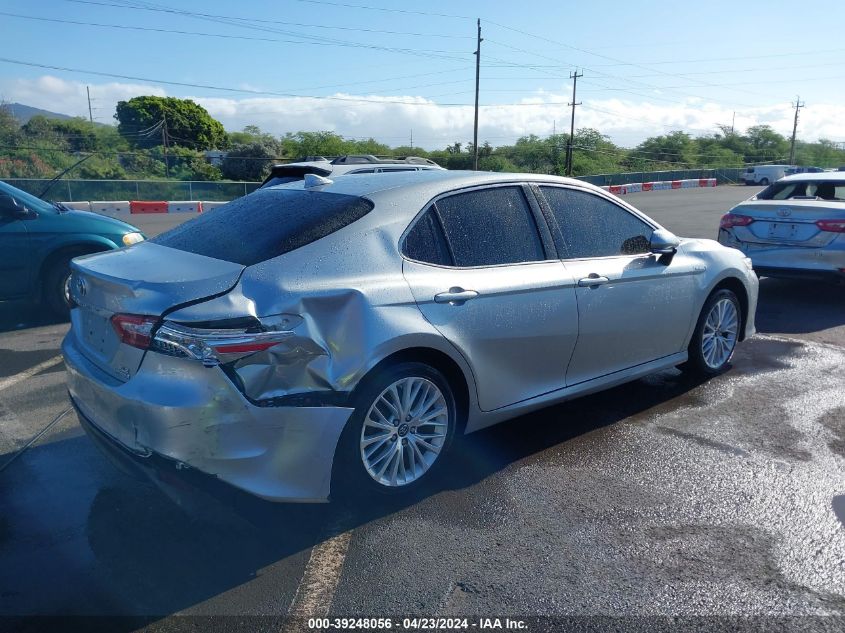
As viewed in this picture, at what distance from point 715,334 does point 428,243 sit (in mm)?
3002

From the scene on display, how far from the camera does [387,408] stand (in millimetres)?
3568

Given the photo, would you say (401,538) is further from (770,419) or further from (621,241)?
(770,419)

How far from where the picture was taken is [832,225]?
8.19 m

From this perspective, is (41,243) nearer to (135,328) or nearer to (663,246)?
(135,328)

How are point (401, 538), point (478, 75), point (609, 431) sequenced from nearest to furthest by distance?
point (401, 538), point (609, 431), point (478, 75)

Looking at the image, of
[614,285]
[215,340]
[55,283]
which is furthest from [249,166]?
[215,340]

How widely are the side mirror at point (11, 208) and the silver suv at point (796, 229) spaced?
8.09 meters

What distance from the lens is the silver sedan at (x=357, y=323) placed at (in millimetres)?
3062

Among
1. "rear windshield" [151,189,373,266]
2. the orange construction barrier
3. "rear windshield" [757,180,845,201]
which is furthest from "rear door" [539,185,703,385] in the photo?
the orange construction barrier

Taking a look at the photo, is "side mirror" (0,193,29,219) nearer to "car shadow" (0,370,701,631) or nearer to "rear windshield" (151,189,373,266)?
"car shadow" (0,370,701,631)

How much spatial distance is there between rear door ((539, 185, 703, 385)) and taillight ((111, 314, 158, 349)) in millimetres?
2434

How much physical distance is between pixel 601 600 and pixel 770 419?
8.78ft

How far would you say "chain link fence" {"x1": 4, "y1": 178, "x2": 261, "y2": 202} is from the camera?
954 inches

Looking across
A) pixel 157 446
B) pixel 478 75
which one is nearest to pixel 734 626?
pixel 157 446
